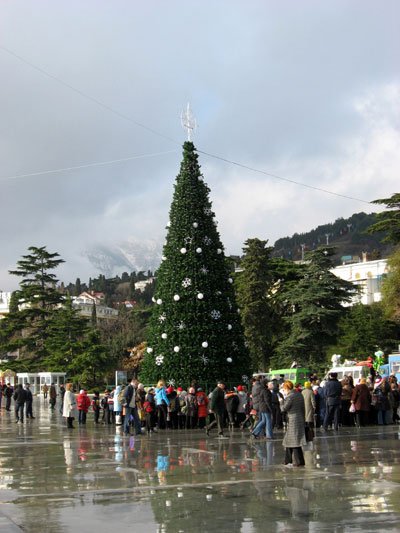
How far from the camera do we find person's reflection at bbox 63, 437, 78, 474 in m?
14.6

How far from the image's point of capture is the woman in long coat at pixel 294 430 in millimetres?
13570

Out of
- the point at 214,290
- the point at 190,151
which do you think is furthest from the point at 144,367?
the point at 190,151

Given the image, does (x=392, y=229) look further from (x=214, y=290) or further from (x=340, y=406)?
(x=340, y=406)

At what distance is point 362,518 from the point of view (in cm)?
886

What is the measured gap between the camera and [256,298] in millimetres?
67562

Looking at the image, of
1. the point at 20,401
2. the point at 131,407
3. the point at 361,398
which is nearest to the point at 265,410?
the point at 131,407

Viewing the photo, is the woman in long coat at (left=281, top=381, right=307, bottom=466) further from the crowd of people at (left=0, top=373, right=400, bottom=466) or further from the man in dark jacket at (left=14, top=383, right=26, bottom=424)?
the man in dark jacket at (left=14, top=383, right=26, bottom=424)

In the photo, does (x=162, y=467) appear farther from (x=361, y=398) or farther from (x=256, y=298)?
(x=256, y=298)

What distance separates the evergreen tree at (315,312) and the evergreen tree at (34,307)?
83.1ft

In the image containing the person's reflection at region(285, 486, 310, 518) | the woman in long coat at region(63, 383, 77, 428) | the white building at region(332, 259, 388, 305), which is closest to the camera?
the person's reflection at region(285, 486, 310, 518)

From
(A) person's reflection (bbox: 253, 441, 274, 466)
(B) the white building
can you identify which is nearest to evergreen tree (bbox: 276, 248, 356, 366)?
(A) person's reflection (bbox: 253, 441, 274, 466)

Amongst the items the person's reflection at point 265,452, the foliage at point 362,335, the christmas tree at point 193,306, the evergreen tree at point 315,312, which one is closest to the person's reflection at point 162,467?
the person's reflection at point 265,452

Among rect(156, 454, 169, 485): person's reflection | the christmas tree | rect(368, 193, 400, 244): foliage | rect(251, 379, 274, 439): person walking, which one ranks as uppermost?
rect(368, 193, 400, 244): foliage

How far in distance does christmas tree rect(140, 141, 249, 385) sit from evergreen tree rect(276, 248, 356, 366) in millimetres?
31787
